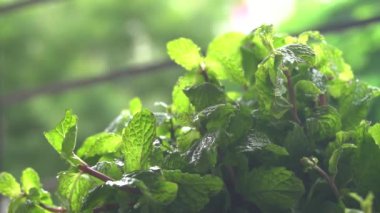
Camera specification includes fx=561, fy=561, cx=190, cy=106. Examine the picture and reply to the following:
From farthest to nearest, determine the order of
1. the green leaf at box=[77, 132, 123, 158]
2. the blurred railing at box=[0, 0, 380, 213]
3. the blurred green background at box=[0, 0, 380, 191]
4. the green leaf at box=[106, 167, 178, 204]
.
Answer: the blurred green background at box=[0, 0, 380, 191] < the blurred railing at box=[0, 0, 380, 213] < the green leaf at box=[77, 132, 123, 158] < the green leaf at box=[106, 167, 178, 204]

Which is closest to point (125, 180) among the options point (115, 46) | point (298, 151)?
point (298, 151)

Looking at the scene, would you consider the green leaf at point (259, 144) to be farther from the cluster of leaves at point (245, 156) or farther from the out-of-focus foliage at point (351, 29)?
the out-of-focus foliage at point (351, 29)

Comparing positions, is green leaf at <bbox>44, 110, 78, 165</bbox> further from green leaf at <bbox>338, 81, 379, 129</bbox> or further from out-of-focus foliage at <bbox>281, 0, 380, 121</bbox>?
out-of-focus foliage at <bbox>281, 0, 380, 121</bbox>

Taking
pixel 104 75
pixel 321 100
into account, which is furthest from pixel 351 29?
pixel 321 100

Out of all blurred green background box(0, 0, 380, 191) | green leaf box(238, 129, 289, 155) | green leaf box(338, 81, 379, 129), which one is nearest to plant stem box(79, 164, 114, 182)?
green leaf box(238, 129, 289, 155)

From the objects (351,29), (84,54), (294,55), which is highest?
(84,54)

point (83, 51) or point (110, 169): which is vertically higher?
point (83, 51)

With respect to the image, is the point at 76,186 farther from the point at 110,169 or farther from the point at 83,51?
the point at 83,51
